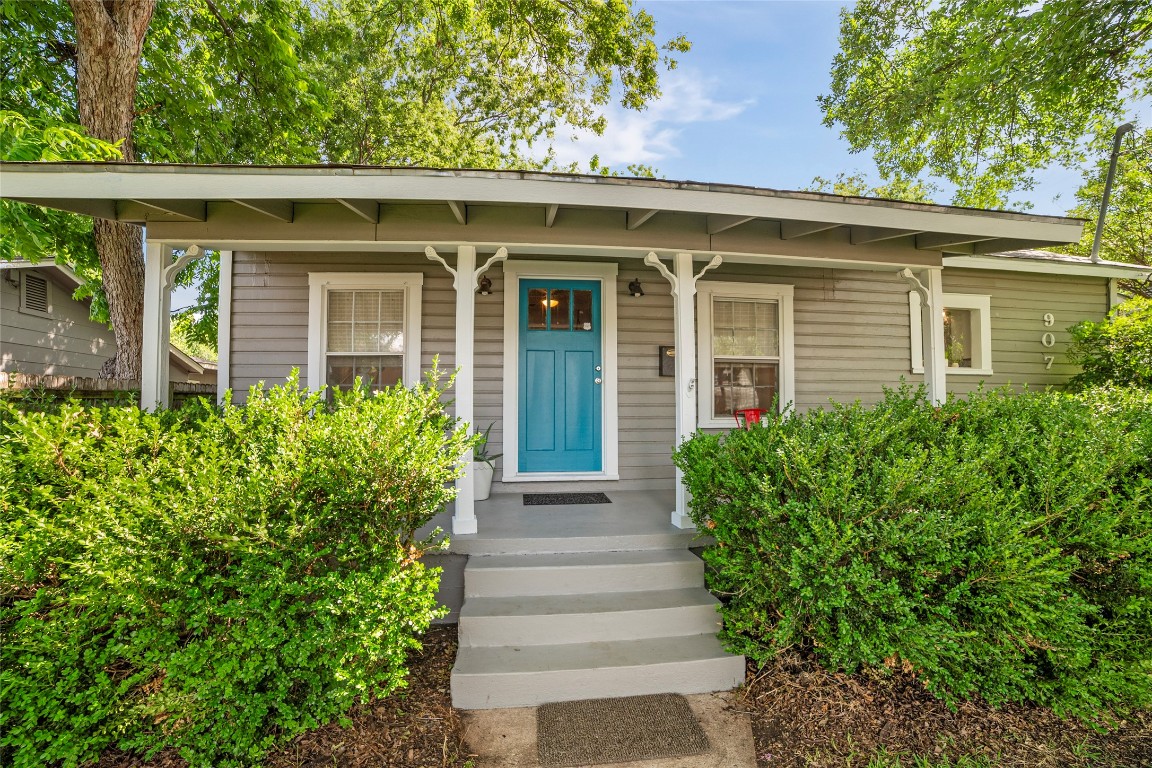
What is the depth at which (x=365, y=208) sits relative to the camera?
136 inches

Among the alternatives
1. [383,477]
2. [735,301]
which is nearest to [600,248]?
[735,301]

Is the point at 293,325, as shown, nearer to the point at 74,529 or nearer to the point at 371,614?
the point at 74,529

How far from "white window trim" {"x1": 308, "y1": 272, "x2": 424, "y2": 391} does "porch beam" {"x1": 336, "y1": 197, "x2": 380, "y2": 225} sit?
106 centimetres

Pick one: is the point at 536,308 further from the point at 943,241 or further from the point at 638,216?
the point at 943,241

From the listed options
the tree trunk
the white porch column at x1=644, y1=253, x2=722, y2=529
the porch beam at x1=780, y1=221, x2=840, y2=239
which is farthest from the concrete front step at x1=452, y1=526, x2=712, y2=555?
the tree trunk

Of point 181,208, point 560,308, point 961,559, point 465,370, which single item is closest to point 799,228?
point 560,308

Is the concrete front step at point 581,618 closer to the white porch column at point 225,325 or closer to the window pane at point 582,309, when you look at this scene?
the window pane at point 582,309

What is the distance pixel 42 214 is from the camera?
19.8 feet

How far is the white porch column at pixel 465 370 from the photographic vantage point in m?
3.29

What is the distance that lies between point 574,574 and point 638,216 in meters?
2.43

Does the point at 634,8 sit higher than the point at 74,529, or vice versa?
the point at 634,8

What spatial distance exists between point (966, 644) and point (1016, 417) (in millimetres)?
1447

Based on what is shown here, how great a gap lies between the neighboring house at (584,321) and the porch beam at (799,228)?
0.02 metres

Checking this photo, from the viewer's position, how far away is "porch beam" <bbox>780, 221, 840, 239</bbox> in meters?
3.87
